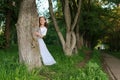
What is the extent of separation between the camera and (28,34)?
11.3m

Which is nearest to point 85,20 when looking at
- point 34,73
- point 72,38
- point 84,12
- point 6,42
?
point 84,12

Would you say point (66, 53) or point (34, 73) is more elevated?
point (34, 73)

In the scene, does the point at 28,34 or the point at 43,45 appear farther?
the point at 43,45

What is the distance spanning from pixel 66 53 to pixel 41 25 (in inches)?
325

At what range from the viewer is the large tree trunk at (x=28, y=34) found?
1124cm

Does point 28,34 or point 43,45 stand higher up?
point 28,34

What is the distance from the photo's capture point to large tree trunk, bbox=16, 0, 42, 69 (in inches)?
443

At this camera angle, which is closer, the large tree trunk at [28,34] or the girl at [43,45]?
the large tree trunk at [28,34]

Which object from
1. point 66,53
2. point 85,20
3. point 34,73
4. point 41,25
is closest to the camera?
point 34,73

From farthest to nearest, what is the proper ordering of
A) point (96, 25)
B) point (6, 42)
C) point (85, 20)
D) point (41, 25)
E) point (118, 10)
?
point (118, 10) < point (96, 25) < point (85, 20) < point (6, 42) < point (41, 25)

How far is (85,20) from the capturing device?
129 ft

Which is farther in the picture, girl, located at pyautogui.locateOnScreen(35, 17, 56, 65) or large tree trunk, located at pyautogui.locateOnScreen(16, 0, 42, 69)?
girl, located at pyautogui.locateOnScreen(35, 17, 56, 65)

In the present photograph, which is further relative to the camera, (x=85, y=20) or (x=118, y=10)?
(x=118, y=10)

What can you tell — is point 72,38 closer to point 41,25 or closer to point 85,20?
point 41,25
